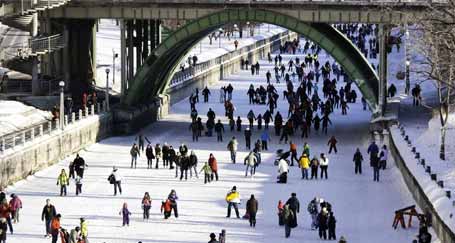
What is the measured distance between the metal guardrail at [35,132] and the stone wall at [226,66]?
15394 mm

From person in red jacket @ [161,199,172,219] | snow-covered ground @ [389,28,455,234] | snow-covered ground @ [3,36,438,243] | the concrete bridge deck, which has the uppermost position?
the concrete bridge deck

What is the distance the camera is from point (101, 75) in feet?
237

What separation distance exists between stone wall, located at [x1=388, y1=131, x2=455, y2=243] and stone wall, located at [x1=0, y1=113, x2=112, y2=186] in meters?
12.2

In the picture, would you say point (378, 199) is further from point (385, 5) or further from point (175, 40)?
point (175, 40)

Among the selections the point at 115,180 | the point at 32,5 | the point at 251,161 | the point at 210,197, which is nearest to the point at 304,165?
the point at 251,161

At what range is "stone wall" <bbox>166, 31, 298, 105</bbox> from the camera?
246 feet

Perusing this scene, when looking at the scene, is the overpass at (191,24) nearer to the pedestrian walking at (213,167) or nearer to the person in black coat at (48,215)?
the pedestrian walking at (213,167)

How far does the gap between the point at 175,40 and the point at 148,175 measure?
1301 centimetres

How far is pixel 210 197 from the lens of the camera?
4472cm

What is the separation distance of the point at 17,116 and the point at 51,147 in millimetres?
3681

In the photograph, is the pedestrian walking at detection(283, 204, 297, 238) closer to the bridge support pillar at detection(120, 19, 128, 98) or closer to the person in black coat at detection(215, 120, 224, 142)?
the person in black coat at detection(215, 120, 224, 142)

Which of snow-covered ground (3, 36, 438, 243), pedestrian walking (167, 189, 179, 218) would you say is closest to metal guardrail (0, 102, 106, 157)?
snow-covered ground (3, 36, 438, 243)

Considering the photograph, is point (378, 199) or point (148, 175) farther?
point (148, 175)

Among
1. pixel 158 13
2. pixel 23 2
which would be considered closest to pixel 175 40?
pixel 158 13
